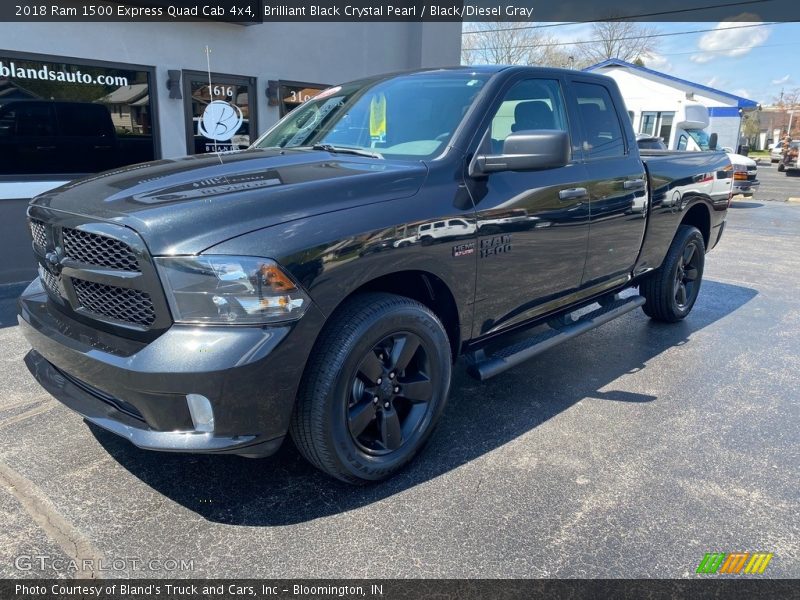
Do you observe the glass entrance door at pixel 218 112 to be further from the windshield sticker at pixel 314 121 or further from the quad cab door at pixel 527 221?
the quad cab door at pixel 527 221

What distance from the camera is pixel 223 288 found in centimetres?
223

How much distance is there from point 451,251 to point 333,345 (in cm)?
79

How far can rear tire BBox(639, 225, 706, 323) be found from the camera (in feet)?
17.1

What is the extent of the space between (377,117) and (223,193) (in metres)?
1.36

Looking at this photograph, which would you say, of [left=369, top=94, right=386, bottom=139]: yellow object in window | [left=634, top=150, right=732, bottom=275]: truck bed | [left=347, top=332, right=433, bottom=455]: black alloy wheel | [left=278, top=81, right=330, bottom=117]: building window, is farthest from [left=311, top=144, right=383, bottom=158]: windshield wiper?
[left=278, top=81, right=330, bottom=117]: building window

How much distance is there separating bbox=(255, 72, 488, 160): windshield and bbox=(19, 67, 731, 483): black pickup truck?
0.01 meters

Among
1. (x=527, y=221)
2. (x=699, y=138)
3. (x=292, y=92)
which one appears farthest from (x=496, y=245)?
(x=699, y=138)

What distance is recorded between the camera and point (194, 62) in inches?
308

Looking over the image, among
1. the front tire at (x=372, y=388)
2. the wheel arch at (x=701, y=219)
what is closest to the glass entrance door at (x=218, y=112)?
the wheel arch at (x=701, y=219)

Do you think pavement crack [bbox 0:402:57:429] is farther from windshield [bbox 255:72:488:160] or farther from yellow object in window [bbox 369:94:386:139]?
yellow object in window [bbox 369:94:386:139]

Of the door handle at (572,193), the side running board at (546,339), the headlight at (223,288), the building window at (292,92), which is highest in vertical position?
the building window at (292,92)

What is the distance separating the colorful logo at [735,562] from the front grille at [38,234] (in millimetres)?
3115

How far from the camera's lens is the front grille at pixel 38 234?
2.76 m

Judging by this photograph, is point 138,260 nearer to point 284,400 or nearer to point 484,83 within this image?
point 284,400
